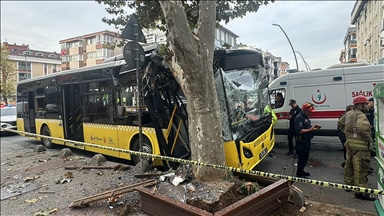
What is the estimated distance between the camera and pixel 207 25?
4332 millimetres

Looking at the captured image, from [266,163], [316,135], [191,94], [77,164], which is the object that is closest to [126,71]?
[191,94]

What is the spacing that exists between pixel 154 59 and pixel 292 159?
4.91 metres

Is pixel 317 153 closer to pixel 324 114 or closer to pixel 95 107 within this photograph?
pixel 324 114

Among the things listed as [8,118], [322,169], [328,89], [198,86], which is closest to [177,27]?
[198,86]

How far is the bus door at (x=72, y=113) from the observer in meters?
8.86

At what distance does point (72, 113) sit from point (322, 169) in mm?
8178

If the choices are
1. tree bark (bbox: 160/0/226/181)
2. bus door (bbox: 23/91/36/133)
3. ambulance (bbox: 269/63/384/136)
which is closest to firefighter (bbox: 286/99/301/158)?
ambulance (bbox: 269/63/384/136)

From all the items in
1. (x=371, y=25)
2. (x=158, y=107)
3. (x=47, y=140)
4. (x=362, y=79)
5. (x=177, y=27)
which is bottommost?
(x=47, y=140)

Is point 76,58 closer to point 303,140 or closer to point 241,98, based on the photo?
point 241,98

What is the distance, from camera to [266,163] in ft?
22.6

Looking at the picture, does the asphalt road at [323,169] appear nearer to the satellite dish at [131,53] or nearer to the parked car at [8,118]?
the satellite dish at [131,53]

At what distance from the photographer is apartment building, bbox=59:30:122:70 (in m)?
54.0

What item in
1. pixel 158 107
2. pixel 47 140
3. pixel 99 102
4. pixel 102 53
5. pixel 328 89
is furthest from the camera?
pixel 102 53

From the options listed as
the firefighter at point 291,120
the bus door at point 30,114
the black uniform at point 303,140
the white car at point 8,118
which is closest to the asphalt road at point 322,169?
the firefighter at point 291,120
